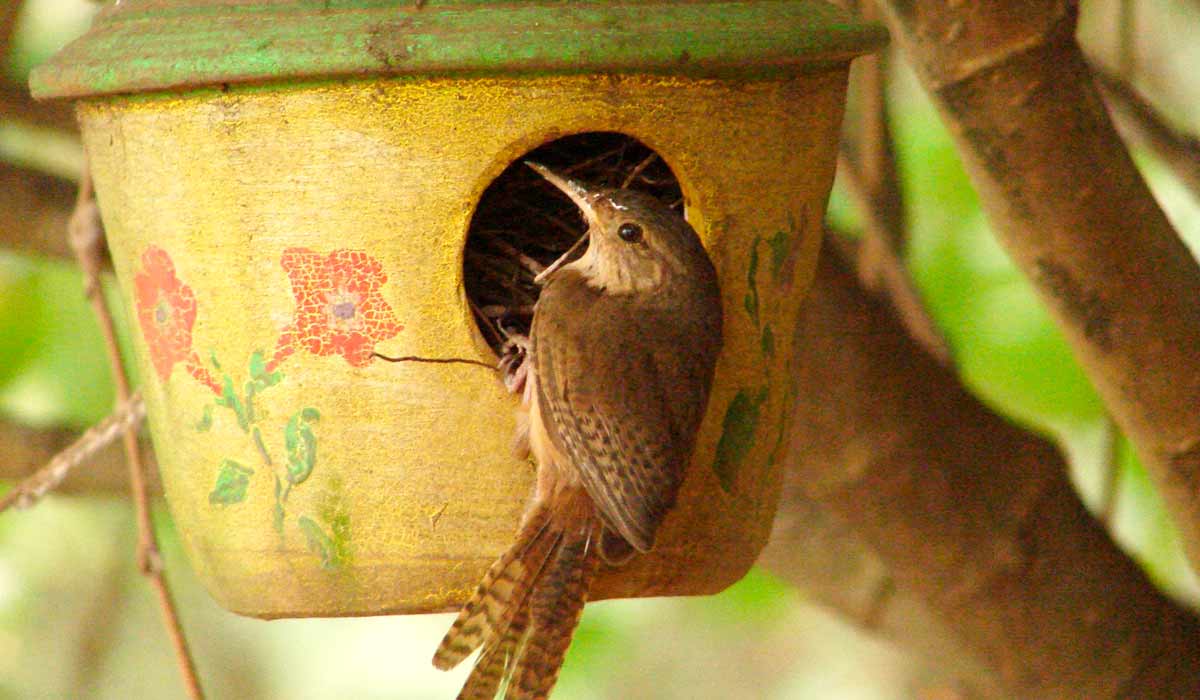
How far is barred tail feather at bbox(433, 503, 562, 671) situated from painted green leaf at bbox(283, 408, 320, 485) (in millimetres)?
219

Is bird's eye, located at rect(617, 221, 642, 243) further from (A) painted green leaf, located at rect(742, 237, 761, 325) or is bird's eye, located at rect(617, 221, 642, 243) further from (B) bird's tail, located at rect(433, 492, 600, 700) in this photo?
(B) bird's tail, located at rect(433, 492, 600, 700)

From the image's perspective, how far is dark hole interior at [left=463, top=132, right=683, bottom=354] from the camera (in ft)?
5.40

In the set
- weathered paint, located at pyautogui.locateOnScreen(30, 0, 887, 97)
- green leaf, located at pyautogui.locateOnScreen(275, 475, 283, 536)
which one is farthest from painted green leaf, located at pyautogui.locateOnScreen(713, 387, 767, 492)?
green leaf, located at pyautogui.locateOnScreen(275, 475, 283, 536)

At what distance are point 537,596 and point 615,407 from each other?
0.23m

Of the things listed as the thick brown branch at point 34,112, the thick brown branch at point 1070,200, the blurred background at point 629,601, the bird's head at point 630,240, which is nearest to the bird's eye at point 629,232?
the bird's head at point 630,240

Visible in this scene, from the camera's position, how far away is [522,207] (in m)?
1.69

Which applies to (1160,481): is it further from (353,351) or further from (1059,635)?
(353,351)

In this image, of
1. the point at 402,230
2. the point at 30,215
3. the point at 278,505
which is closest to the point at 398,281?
the point at 402,230

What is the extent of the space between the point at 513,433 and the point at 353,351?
18 cm

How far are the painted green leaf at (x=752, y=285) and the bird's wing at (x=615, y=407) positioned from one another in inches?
4.6

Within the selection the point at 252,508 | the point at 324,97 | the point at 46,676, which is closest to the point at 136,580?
the point at 46,676

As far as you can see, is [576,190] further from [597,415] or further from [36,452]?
[36,452]

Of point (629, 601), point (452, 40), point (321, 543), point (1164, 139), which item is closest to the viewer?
point (452, 40)

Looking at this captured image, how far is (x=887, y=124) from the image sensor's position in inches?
113
